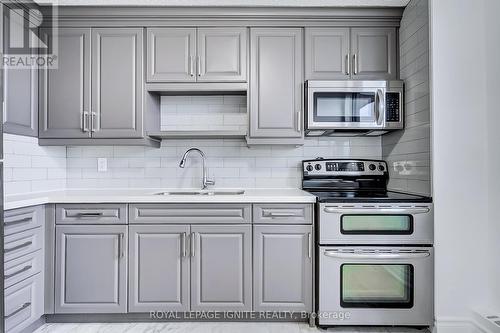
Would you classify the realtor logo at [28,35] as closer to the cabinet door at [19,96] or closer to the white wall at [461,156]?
the cabinet door at [19,96]

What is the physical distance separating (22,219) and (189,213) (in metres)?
1.03

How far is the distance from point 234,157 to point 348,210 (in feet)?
3.72

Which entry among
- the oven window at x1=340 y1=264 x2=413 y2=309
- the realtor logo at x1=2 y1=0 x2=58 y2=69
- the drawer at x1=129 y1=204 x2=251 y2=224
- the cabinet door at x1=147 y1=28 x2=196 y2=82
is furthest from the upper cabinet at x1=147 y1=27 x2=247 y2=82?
the oven window at x1=340 y1=264 x2=413 y2=309

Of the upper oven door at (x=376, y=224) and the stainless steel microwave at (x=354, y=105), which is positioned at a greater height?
the stainless steel microwave at (x=354, y=105)

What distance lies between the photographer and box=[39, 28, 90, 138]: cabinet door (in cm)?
247

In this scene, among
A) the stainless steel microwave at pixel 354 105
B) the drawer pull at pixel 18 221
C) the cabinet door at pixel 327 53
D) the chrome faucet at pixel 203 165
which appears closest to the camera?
the drawer pull at pixel 18 221

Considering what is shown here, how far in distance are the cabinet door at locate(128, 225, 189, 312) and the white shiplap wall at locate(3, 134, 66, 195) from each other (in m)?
0.94

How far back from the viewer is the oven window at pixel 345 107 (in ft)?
7.87

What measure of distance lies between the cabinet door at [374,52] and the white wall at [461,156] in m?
0.43

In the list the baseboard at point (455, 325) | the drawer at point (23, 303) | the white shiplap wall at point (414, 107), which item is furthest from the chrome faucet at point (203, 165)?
the baseboard at point (455, 325)

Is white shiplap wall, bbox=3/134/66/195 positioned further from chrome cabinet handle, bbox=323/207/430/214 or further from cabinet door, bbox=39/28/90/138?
chrome cabinet handle, bbox=323/207/430/214

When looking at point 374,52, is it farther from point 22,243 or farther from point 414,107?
point 22,243

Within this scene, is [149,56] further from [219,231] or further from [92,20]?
[219,231]

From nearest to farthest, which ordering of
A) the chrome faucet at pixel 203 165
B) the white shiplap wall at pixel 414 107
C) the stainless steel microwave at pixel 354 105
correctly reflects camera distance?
the white shiplap wall at pixel 414 107, the stainless steel microwave at pixel 354 105, the chrome faucet at pixel 203 165
